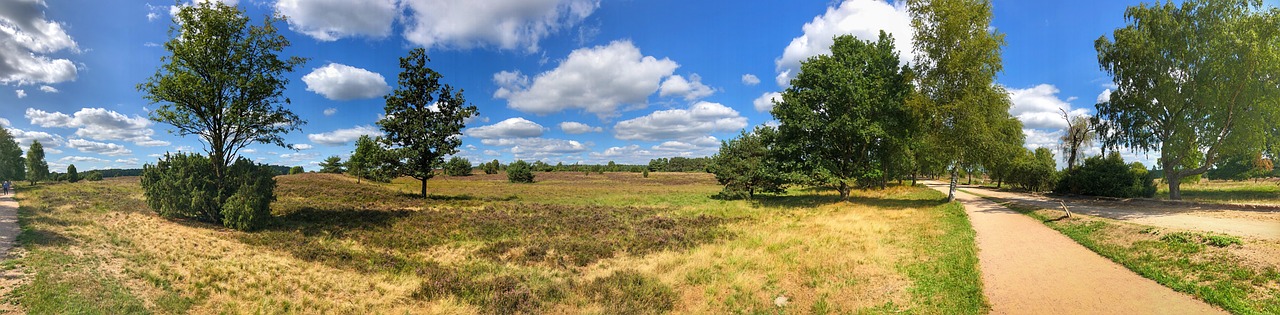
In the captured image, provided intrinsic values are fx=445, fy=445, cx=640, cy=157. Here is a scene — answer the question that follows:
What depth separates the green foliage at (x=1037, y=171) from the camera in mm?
41656

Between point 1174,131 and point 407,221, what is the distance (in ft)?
136

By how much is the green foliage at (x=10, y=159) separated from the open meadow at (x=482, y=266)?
50.7 m

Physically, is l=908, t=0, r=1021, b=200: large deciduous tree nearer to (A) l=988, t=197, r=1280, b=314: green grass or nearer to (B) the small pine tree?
(A) l=988, t=197, r=1280, b=314: green grass

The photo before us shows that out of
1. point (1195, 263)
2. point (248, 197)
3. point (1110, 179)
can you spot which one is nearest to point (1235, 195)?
point (1110, 179)

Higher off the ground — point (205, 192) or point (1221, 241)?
point (205, 192)

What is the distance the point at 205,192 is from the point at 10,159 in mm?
67414

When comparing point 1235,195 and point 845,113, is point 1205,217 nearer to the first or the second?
point 845,113

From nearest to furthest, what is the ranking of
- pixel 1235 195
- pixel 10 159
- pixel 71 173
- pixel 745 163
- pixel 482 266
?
1. pixel 482 266
2. pixel 1235 195
3. pixel 745 163
4. pixel 10 159
5. pixel 71 173

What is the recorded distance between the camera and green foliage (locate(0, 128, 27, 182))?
1919 inches

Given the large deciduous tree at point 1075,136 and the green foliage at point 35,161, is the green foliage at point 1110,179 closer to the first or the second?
the large deciduous tree at point 1075,136

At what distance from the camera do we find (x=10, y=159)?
51969 mm

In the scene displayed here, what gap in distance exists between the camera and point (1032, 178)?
4369 cm

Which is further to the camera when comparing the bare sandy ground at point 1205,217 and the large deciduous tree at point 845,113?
the large deciduous tree at point 845,113

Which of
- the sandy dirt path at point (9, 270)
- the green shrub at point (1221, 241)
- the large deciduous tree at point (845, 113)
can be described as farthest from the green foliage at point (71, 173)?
the green shrub at point (1221, 241)
